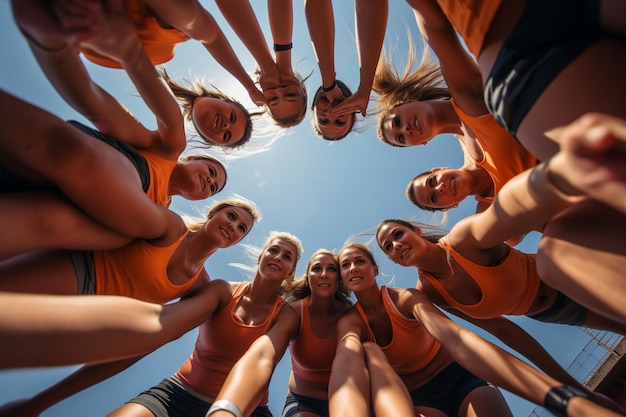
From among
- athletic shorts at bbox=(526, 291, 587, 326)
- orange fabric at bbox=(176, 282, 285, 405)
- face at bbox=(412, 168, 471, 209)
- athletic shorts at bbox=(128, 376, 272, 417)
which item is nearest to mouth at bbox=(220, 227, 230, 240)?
orange fabric at bbox=(176, 282, 285, 405)

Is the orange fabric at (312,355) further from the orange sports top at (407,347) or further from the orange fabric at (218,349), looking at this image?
the orange sports top at (407,347)

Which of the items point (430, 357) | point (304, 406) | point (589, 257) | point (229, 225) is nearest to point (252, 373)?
point (304, 406)

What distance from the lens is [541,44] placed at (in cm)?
94

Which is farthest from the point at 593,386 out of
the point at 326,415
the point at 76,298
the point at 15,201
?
the point at 15,201

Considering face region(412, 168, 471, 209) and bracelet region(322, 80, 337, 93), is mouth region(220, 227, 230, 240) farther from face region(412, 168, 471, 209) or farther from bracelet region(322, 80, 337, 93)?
face region(412, 168, 471, 209)

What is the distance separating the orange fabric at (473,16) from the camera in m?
1.09

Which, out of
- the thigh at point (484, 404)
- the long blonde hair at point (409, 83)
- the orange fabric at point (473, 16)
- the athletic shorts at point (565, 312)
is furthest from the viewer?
the long blonde hair at point (409, 83)

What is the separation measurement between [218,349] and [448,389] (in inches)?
91.6

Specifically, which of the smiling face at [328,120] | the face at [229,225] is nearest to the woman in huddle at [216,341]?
the face at [229,225]

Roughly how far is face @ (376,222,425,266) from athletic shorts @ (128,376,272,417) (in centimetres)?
206

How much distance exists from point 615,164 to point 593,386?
29.6ft

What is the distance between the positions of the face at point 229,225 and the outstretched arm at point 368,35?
1.90 meters

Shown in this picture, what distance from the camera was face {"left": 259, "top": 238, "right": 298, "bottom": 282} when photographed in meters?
3.42

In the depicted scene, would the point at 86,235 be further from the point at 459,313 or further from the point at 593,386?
the point at 593,386
